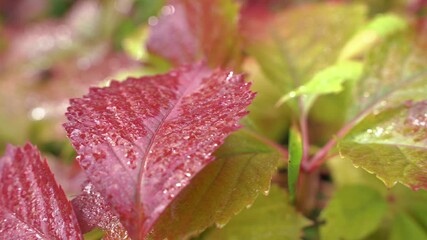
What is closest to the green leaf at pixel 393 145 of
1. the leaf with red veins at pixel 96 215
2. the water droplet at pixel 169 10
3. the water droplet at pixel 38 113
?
the leaf with red veins at pixel 96 215

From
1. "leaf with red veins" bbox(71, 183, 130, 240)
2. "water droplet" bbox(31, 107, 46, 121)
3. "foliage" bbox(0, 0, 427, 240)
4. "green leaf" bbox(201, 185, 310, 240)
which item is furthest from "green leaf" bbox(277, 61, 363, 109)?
"water droplet" bbox(31, 107, 46, 121)

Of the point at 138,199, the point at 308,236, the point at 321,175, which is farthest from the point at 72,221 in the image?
the point at 321,175

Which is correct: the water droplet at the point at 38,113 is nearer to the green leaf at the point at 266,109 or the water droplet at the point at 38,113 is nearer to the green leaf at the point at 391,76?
the green leaf at the point at 266,109

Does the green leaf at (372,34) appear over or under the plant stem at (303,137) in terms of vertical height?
over

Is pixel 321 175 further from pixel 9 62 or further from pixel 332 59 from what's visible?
pixel 9 62

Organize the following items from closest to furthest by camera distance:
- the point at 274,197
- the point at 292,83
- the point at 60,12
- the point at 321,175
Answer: the point at 274,197 < the point at 292,83 < the point at 321,175 < the point at 60,12
